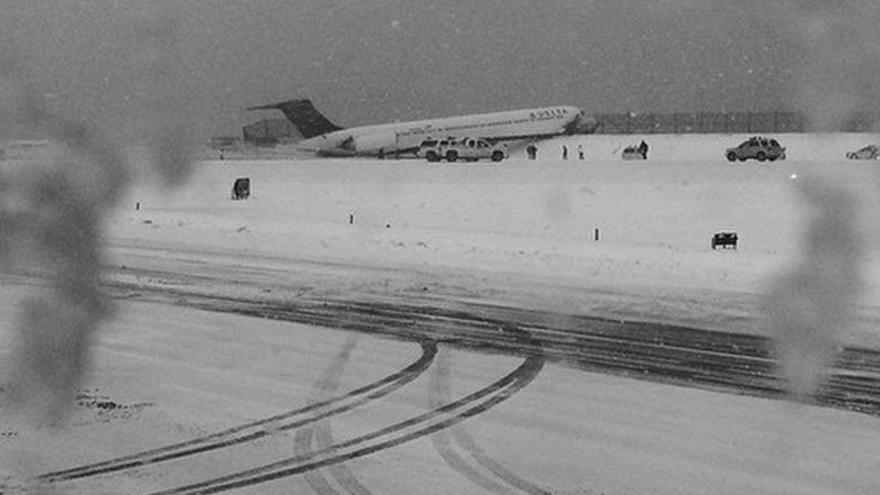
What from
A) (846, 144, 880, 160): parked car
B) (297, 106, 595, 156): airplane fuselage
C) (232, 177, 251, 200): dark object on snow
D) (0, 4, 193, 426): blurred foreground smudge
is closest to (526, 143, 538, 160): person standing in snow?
(297, 106, 595, 156): airplane fuselage

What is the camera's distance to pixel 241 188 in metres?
36.0

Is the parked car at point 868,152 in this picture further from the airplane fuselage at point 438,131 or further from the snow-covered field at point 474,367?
the airplane fuselage at point 438,131

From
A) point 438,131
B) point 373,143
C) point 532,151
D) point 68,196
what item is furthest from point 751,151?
point 68,196

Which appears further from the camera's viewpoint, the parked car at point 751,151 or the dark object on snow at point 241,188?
the parked car at point 751,151

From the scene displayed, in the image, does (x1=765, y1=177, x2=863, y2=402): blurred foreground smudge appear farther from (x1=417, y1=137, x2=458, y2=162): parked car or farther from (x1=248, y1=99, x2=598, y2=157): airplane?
(x1=248, y1=99, x2=598, y2=157): airplane

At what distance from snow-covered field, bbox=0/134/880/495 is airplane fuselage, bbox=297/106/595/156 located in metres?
41.7

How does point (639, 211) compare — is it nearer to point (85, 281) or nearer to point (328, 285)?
point (328, 285)

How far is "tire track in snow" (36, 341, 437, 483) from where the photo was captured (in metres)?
8.08

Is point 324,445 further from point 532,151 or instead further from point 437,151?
point 532,151

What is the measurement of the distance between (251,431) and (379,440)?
1.27 meters

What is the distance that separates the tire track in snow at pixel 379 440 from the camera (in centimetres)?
778

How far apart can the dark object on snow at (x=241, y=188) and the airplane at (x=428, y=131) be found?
35.8 meters

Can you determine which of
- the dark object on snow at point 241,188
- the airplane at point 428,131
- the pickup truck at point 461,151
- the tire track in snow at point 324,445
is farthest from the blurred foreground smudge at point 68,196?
the airplane at point 428,131

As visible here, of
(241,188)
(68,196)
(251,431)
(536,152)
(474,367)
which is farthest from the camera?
(536,152)
